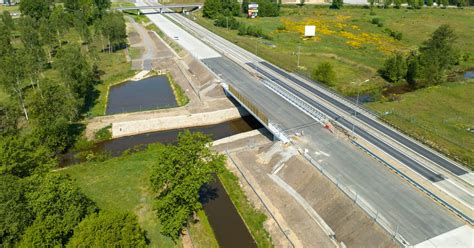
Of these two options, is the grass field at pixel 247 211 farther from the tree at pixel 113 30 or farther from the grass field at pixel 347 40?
the tree at pixel 113 30

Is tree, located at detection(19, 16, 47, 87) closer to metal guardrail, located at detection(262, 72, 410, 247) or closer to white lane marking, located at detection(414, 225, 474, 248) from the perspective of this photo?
metal guardrail, located at detection(262, 72, 410, 247)

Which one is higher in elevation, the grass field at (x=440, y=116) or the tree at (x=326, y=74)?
the tree at (x=326, y=74)

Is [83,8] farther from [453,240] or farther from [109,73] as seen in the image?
[453,240]

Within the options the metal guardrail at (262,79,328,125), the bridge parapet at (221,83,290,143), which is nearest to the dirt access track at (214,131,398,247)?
the bridge parapet at (221,83,290,143)

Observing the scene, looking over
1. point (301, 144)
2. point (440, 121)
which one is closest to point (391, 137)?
point (301, 144)

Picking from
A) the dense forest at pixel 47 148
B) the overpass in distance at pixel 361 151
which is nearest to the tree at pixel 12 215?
the dense forest at pixel 47 148

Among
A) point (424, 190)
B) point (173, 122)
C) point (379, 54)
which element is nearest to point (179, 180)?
point (424, 190)

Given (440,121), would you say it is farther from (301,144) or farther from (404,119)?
(301,144)
